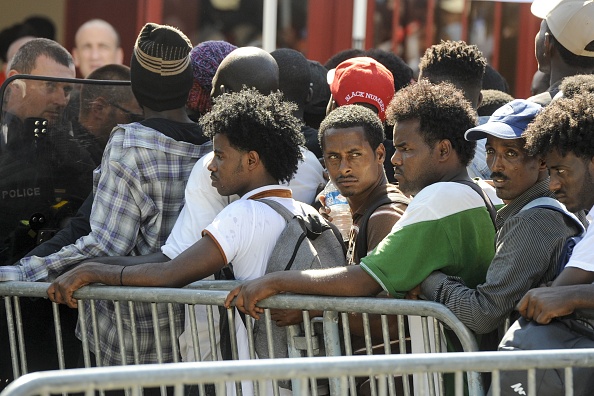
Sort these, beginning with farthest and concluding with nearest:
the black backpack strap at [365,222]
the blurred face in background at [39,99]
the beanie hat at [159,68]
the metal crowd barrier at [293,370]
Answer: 1. the blurred face in background at [39,99]
2. the beanie hat at [159,68]
3. the black backpack strap at [365,222]
4. the metal crowd barrier at [293,370]

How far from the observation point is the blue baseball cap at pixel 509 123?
372cm

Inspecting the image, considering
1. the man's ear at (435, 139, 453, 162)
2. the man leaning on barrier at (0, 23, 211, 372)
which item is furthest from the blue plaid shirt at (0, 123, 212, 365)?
the man's ear at (435, 139, 453, 162)

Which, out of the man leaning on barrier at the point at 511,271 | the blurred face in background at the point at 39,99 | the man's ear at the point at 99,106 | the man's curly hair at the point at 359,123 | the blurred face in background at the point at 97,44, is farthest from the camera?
the blurred face in background at the point at 97,44

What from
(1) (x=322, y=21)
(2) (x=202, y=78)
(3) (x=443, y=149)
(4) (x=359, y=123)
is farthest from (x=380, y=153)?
(1) (x=322, y=21)

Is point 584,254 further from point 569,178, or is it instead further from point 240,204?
point 240,204

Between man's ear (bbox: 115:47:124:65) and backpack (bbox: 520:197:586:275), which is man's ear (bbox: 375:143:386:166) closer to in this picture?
backpack (bbox: 520:197:586:275)

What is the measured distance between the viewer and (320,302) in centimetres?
359

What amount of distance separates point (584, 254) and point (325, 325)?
0.96 meters

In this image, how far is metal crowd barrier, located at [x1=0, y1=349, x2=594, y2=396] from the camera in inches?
95.0

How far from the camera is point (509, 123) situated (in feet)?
12.4

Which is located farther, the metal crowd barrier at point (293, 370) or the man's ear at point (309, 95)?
the man's ear at point (309, 95)

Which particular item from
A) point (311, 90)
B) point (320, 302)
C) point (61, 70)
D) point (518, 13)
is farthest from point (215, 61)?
point (518, 13)

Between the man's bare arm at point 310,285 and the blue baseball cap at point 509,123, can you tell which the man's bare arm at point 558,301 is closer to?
the man's bare arm at point 310,285

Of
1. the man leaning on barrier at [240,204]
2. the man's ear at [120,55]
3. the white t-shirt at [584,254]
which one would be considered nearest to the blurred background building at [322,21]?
the man's ear at [120,55]
